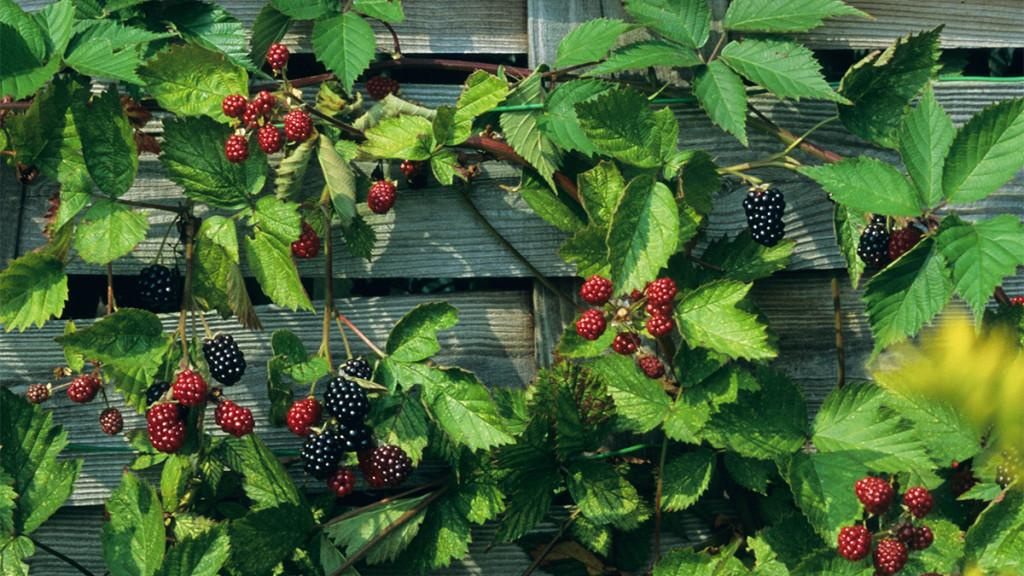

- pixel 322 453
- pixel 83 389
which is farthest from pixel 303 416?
pixel 83 389

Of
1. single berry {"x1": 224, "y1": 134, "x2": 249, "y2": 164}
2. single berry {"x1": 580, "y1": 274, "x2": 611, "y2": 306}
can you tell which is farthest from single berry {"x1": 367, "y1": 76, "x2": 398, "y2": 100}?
single berry {"x1": 580, "y1": 274, "x2": 611, "y2": 306}

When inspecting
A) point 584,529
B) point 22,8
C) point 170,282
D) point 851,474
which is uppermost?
point 22,8

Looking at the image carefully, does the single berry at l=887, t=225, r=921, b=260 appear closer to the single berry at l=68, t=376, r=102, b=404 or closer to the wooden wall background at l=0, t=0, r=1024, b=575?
the wooden wall background at l=0, t=0, r=1024, b=575

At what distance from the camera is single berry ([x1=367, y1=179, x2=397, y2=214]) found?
2.34 meters

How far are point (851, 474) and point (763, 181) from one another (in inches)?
22.7

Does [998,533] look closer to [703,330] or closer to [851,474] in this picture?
[851,474]

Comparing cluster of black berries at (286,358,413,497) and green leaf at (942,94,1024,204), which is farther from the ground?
green leaf at (942,94,1024,204)

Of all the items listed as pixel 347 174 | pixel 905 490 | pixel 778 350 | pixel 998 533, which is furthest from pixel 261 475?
pixel 998 533

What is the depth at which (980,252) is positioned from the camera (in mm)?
2105

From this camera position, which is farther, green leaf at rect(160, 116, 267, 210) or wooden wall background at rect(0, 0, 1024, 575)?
wooden wall background at rect(0, 0, 1024, 575)

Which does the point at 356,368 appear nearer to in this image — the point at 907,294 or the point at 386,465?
the point at 386,465

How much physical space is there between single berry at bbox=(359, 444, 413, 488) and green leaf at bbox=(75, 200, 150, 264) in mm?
541

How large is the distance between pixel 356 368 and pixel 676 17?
84 cm

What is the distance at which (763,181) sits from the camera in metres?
2.49
